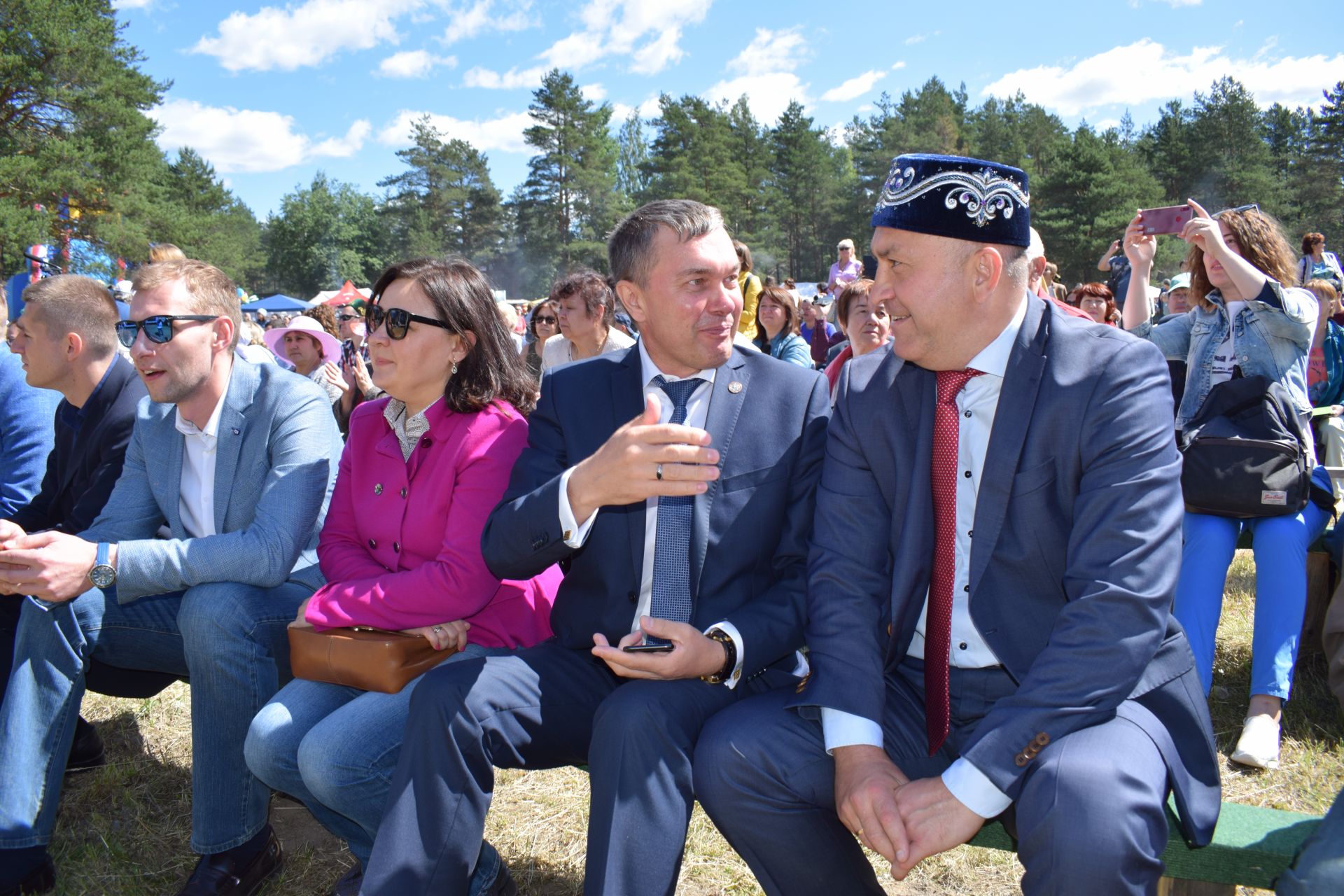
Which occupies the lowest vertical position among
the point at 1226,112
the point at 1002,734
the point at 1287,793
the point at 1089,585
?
the point at 1287,793

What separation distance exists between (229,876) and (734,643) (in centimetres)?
165

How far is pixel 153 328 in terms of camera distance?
8.86 ft

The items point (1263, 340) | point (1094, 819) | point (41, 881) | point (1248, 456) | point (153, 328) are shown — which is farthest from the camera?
point (1263, 340)

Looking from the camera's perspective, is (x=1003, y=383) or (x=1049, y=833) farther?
(x=1003, y=383)

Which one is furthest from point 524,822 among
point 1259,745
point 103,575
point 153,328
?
point 1259,745

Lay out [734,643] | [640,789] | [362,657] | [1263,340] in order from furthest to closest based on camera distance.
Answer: [1263,340], [362,657], [734,643], [640,789]

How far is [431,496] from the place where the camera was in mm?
2432

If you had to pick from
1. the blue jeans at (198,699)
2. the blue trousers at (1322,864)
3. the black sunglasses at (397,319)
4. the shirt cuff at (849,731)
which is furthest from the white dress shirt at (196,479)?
the blue trousers at (1322,864)

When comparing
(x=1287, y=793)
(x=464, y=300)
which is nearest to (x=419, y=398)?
(x=464, y=300)

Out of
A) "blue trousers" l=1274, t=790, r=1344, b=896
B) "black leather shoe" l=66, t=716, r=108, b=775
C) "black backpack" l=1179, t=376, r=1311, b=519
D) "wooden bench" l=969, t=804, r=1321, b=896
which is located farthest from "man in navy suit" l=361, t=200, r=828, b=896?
"black leather shoe" l=66, t=716, r=108, b=775

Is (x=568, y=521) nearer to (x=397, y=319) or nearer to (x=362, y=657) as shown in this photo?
(x=362, y=657)

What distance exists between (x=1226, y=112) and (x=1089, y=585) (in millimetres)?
56827

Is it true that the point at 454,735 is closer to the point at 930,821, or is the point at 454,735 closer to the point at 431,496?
the point at 431,496

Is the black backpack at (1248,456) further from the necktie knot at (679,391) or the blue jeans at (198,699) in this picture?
the blue jeans at (198,699)
